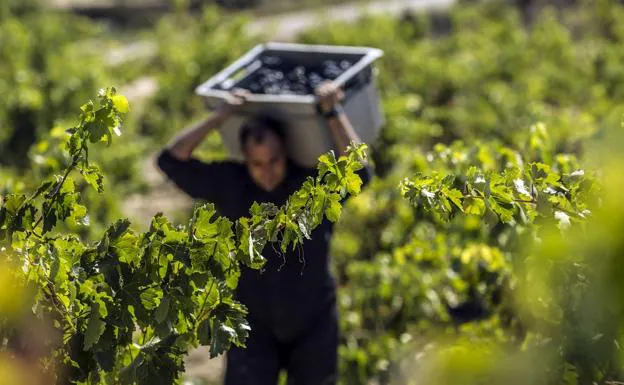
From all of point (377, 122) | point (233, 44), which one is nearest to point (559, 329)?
point (377, 122)

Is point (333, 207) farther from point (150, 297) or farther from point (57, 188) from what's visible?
point (57, 188)

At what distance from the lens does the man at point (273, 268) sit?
3.08 meters

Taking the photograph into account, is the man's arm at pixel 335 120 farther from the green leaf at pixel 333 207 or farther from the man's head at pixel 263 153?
the green leaf at pixel 333 207

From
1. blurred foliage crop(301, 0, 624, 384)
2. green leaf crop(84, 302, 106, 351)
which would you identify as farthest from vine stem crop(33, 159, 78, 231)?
blurred foliage crop(301, 0, 624, 384)

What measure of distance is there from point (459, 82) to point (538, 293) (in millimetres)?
5527

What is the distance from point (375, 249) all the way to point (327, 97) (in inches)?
85.8

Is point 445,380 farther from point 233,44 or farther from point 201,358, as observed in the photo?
point 233,44

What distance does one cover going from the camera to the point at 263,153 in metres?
3.06

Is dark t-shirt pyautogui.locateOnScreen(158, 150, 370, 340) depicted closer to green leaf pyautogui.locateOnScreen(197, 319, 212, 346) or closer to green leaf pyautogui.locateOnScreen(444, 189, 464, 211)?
green leaf pyautogui.locateOnScreen(197, 319, 212, 346)

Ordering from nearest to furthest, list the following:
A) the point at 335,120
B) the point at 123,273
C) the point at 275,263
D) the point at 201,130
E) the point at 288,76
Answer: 1. the point at 123,273
2. the point at 275,263
3. the point at 335,120
4. the point at 201,130
5. the point at 288,76

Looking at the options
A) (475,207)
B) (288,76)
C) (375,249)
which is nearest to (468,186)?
(475,207)

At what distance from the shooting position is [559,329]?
249cm

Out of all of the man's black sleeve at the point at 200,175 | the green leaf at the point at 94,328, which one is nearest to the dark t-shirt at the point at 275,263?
the man's black sleeve at the point at 200,175

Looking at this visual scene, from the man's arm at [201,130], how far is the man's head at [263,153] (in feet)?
0.41
